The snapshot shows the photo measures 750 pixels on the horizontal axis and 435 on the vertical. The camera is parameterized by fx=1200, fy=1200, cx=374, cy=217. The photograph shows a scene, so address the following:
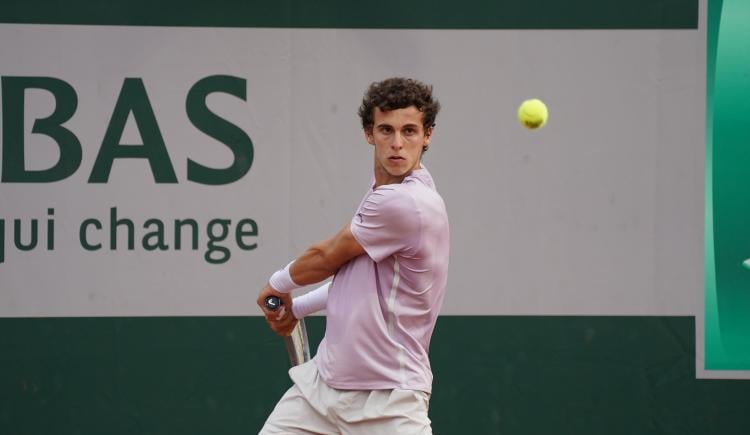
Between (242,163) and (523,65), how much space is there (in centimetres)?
132

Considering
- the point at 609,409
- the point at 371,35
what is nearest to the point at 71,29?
the point at 371,35

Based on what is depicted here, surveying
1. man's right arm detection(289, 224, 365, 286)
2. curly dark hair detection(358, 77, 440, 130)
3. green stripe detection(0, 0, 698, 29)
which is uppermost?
green stripe detection(0, 0, 698, 29)

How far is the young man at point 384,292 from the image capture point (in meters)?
3.38

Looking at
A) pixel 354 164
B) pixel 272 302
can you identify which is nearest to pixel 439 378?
pixel 354 164

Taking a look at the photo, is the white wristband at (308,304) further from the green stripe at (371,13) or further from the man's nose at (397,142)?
the green stripe at (371,13)

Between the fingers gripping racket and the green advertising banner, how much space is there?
208 centimetres

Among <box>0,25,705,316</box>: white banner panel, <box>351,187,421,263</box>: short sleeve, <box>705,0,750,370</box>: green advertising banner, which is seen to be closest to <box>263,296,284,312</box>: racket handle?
<box>351,187,421,263</box>: short sleeve

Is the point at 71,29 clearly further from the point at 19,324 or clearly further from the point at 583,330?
the point at 583,330

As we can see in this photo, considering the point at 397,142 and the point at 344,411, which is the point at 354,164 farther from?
the point at 344,411

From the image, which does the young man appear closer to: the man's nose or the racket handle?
the man's nose

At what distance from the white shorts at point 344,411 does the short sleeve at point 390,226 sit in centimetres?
40

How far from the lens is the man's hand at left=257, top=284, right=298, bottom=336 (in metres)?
3.61

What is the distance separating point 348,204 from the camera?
210 inches

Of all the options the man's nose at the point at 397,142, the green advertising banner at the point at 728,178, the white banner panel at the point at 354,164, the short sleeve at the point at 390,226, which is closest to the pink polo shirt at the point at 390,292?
the short sleeve at the point at 390,226
